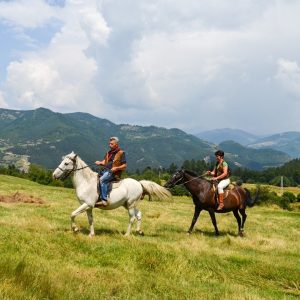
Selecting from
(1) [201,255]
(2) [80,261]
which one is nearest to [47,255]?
(2) [80,261]

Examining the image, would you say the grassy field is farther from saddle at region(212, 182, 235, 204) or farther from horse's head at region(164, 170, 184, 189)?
horse's head at region(164, 170, 184, 189)

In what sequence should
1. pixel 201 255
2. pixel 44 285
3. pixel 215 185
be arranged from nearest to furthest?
pixel 44 285, pixel 201 255, pixel 215 185

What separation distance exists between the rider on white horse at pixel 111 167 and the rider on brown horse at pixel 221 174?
15.7ft

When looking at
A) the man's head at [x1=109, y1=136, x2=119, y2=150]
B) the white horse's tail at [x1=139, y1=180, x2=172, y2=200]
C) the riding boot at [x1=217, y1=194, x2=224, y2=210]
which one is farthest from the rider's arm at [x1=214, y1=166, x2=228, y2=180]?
the man's head at [x1=109, y1=136, x2=119, y2=150]

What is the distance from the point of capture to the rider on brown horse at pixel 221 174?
65.6 ft

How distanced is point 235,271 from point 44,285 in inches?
259

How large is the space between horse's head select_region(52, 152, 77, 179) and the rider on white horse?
0.92 metres

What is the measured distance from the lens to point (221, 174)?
2020cm

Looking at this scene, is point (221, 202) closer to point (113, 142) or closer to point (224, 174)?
point (224, 174)

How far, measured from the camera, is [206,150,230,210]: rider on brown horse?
2000 cm

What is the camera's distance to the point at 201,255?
14141 mm

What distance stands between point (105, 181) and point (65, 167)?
1647mm

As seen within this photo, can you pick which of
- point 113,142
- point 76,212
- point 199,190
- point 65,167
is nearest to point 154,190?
point 199,190

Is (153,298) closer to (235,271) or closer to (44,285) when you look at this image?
(44,285)
